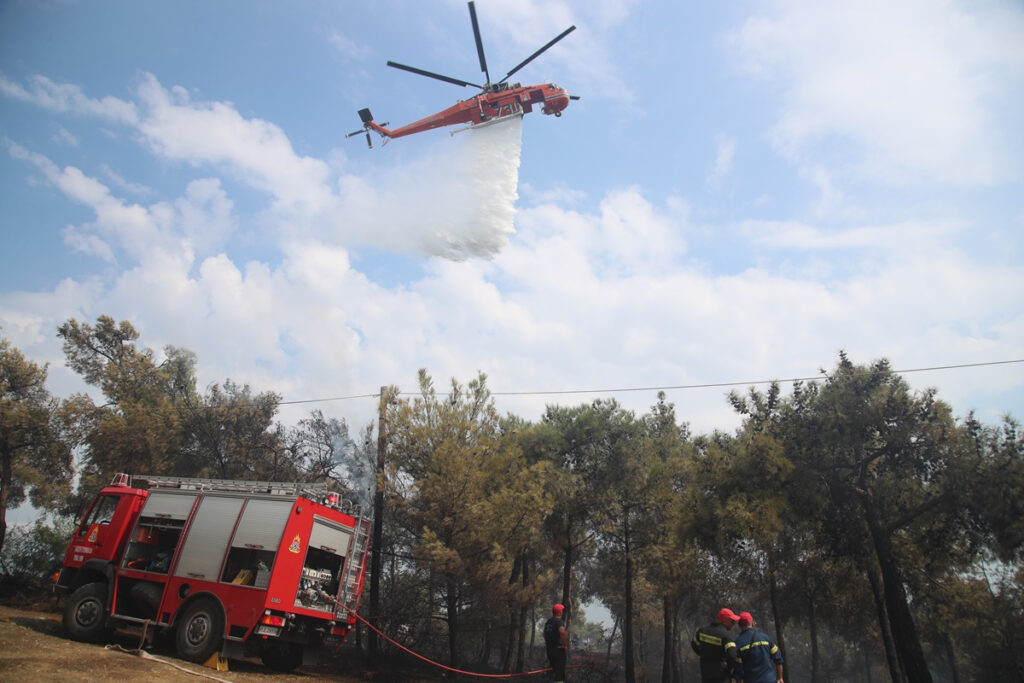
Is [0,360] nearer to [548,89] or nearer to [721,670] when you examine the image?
[548,89]

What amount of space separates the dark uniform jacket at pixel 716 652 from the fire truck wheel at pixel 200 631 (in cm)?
1070

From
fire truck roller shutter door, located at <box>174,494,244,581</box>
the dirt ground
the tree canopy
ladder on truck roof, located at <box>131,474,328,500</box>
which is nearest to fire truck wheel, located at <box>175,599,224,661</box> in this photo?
the dirt ground

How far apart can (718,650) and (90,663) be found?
12079 mm

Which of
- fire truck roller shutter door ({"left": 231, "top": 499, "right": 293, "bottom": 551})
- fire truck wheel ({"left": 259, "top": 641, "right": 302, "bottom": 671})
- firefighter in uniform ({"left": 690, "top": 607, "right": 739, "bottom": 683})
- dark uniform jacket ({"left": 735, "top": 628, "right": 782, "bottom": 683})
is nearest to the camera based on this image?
dark uniform jacket ({"left": 735, "top": 628, "right": 782, "bottom": 683})

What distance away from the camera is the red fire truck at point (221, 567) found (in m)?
12.7

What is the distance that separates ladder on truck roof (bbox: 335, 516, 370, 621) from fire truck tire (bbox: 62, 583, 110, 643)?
617cm

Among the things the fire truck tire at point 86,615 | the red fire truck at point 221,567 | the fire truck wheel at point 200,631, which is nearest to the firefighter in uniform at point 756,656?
the red fire truck at point 221,567

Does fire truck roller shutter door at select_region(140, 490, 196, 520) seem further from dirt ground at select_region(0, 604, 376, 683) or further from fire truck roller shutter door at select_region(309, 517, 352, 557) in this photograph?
fire truck roller shutter door at select_region(309, 517, 352, 557)

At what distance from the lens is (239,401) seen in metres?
32.3

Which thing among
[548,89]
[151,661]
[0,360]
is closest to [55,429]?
[0,360]

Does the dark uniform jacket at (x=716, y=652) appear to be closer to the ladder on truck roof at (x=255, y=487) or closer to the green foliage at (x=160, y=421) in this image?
the ladder on truck roof at (x=255, y=487)

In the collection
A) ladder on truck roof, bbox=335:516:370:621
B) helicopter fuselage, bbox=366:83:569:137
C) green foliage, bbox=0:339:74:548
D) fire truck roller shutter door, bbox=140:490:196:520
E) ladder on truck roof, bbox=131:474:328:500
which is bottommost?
ladder on truck roof, bbox=335:516:370:621

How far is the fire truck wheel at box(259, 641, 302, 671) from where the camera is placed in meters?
14.3

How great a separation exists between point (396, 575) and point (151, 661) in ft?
41.0
